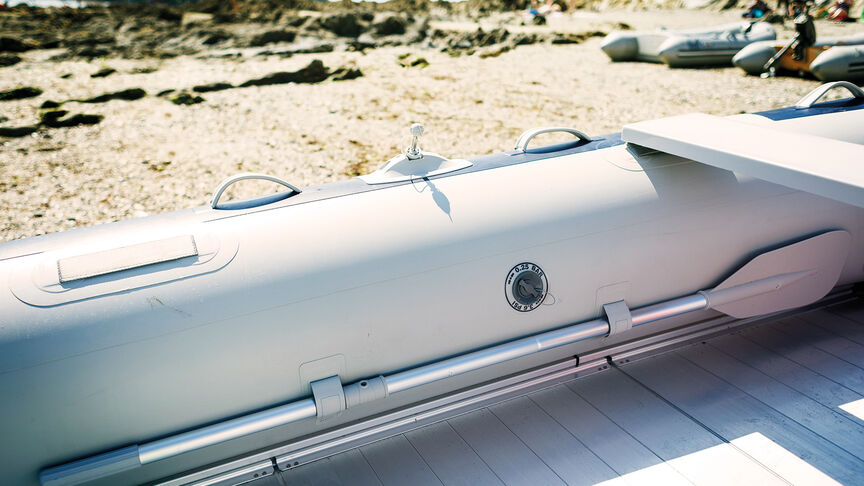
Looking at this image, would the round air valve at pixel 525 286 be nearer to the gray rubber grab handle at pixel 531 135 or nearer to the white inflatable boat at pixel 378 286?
the white inflatable boat at pixel 378 286

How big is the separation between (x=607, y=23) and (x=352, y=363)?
55.9 ft

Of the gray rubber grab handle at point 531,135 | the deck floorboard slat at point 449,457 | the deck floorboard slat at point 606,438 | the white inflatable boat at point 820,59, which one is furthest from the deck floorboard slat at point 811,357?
the white inflatable boat at point 820,59

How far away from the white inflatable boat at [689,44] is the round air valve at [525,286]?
26.9ft

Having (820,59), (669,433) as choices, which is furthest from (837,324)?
(820,59)

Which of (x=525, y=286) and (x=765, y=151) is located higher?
(x=765, y=151)

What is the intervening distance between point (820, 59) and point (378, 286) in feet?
26.0

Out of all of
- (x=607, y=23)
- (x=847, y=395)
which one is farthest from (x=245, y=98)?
(x=607, y=23)

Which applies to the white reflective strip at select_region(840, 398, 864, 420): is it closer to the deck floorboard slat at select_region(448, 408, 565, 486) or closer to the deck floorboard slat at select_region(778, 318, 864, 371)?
the deck floorboard slat at select_region(778, 318, 864, 371)

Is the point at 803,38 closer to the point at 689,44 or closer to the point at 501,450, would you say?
the point at 689,44

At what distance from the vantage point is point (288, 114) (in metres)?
7.12

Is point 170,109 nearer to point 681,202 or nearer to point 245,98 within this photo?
point 245,98

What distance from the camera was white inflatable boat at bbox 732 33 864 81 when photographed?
7.45 meters

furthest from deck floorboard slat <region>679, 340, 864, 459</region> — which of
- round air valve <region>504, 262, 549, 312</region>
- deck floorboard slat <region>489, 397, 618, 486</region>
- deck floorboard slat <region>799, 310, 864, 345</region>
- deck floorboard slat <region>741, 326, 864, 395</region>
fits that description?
round air valve <region>504, 262, 549, 312</region>

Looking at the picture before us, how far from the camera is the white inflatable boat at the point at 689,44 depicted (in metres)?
9.09
